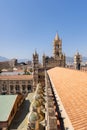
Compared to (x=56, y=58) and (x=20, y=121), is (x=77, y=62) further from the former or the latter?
(x=56, y=58)

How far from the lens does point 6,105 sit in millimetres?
26625

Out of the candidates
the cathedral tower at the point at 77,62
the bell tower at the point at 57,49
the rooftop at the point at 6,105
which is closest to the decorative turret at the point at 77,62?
the cathedral tower at the point at 77,62

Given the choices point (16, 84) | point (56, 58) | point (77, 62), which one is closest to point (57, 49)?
point (56, 58)

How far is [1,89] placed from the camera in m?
58.6

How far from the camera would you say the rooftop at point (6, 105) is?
23312 mm

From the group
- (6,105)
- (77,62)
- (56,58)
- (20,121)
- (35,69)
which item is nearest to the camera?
(20,121)

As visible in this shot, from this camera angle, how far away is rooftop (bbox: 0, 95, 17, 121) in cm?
2331

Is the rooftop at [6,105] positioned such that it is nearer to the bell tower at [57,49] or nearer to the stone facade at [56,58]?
the stone facade at [56,58]

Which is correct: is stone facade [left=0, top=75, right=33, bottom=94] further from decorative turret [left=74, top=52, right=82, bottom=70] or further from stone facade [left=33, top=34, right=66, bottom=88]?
decorative turret [left=74, top=52, right=82, bottom=70]

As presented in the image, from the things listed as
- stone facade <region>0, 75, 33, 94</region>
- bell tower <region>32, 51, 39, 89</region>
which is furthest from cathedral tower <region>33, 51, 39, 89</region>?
stone facade <region>0, 75, 33, 94</region>

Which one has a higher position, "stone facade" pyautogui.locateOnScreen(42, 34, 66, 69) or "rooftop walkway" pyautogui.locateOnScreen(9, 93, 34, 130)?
"stone facade" pyautogui.locateOnScreen(42, 34, 66, 69)

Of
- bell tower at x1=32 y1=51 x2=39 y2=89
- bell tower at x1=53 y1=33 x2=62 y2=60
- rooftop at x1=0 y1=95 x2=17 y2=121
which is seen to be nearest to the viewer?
rooftop at x1=0 y1=95 x2=17 y2=121

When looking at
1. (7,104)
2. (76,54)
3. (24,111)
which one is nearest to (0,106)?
(7,104)

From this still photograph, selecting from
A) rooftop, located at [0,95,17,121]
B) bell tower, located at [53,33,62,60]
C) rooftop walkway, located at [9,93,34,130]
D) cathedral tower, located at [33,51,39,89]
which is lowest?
rooftop walkway, located at [9,93,34,130]
